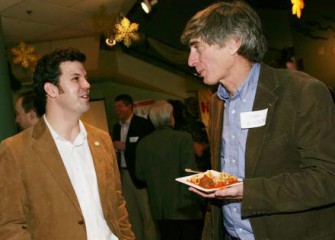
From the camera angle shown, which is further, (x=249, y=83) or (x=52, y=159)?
(x=52, y=159)

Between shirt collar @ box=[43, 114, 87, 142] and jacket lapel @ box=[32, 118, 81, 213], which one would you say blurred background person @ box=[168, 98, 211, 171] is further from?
jacket lapel @ box=[32, 118, 81, 213]

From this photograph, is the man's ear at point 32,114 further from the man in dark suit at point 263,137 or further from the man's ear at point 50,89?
the man in dark suit at point 263,137

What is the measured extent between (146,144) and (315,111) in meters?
2.52

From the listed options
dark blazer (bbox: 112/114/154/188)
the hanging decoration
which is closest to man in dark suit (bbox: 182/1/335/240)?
dark blazer (bbox: 112/114/154/188)

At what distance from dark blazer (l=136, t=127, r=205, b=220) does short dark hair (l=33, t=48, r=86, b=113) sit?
1.69 m

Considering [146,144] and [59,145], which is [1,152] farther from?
[146,144]

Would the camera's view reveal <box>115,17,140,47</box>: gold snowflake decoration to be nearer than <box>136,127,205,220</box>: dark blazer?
No

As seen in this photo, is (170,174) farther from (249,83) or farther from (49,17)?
(49,17)

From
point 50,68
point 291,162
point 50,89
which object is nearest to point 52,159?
point 50,89

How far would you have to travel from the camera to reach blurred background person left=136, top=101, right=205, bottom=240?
3562mm

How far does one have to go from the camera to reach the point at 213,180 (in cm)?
150

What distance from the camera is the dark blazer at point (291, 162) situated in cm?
134

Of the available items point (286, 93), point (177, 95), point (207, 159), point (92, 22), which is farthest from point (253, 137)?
point (177, 95)

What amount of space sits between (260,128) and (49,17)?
532 cm
